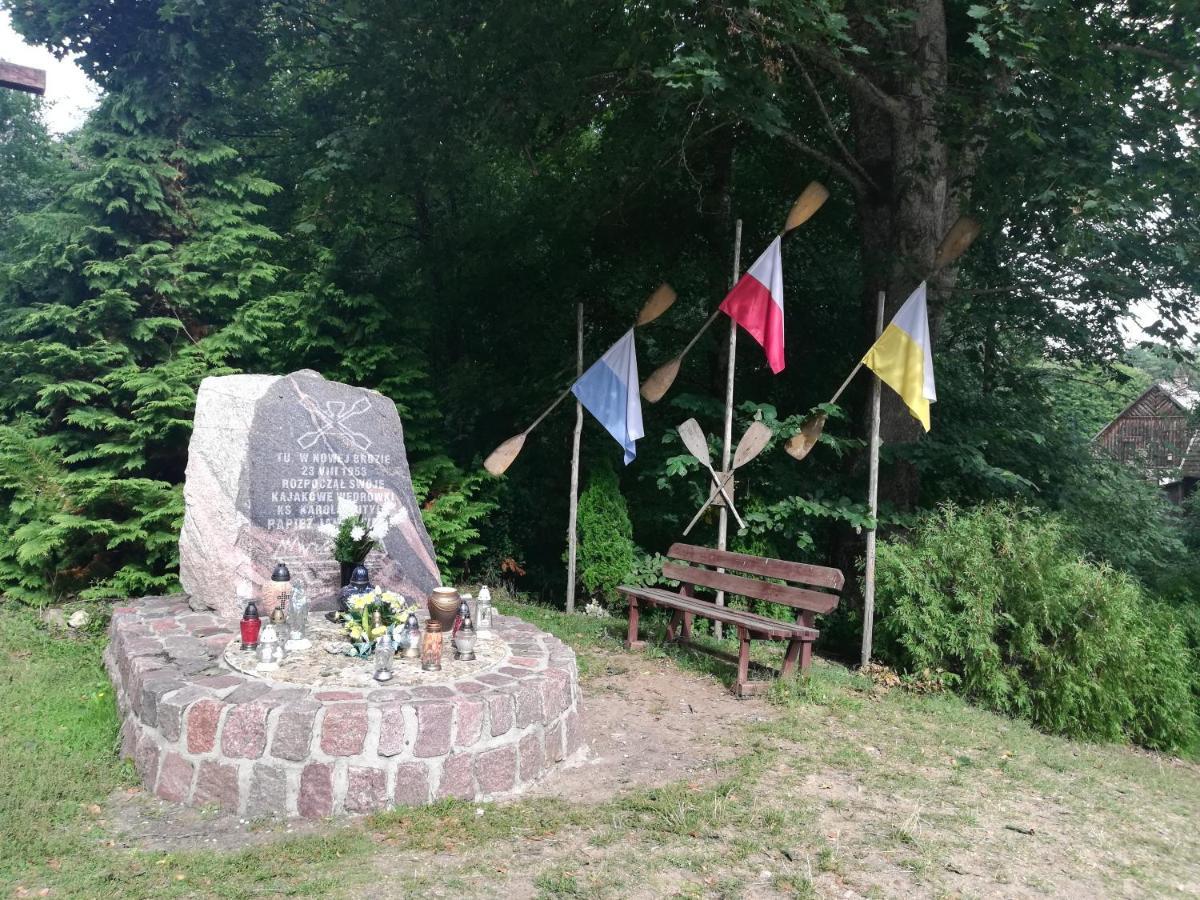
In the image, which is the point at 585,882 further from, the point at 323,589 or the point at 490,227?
the point at 490,227

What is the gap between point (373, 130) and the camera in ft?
28.8

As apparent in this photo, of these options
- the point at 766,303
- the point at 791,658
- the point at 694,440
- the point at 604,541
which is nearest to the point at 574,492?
the point at 604,541

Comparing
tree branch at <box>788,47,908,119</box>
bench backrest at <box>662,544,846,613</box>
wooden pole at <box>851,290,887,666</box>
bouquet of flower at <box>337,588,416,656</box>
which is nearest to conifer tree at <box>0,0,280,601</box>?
bouquet of flower at <box>337,588,416,656</box>

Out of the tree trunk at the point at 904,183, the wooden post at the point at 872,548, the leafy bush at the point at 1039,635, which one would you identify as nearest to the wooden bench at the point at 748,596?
the wooden post at the point at 872,548

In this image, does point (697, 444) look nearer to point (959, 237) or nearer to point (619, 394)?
point (619, 394)

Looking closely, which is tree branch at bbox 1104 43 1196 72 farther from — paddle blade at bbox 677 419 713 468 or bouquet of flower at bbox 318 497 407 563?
bouquet of flower at bbox 318 497 407 563

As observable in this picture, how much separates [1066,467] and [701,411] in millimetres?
3698

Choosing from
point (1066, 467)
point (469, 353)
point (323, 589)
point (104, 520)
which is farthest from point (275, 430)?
point (1066, 467)

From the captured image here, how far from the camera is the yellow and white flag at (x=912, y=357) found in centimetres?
643

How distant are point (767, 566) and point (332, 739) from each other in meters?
3.58

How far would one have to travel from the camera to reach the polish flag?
6.89 metres

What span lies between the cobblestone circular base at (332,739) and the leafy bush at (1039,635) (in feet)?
10.7

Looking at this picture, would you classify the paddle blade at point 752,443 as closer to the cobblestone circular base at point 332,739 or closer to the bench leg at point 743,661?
the bench leg at point 743,661

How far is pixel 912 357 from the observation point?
21.1 feet
